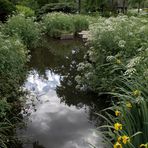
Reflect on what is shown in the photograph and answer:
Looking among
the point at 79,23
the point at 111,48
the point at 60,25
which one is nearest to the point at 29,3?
the point at 79,23

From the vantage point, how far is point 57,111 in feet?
21.3

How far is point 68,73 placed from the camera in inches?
375

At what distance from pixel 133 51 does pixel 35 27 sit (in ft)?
23.8

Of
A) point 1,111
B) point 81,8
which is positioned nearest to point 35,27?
point 1,111

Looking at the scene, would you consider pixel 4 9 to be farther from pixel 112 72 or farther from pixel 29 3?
pixel 112 72

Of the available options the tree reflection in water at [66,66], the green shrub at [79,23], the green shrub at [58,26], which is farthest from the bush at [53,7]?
the tree reflection in water at [66,66]

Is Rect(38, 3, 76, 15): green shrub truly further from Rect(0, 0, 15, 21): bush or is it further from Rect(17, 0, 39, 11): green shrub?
Rect(0, 0, 15, 21): bush

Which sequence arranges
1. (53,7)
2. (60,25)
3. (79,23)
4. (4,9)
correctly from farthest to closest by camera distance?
(53,7)
(79,23)
(4,9)
(60,25)

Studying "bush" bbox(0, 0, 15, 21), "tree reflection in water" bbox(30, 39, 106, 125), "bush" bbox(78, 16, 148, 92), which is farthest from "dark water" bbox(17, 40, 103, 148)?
"bush" bbox(0, 0, 15, 21)

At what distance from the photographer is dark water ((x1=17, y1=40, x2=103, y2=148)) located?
514 centimetres

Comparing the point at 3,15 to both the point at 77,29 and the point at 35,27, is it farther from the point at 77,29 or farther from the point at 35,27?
the point at 35,27

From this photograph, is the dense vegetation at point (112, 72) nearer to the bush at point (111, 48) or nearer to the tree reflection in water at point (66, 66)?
the bush at point (111, 48)

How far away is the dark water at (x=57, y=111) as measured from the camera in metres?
5.14

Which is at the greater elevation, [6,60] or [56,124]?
[6,60]
